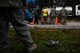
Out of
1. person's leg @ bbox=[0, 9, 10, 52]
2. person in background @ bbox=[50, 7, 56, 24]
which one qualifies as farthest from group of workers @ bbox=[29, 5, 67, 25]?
person's leg @ bbox=[0, 9, 10, 52]

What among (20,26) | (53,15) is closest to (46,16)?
(53,15)

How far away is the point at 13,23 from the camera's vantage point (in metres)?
4.66

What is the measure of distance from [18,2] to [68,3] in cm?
4391

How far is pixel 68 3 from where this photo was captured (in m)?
48.2

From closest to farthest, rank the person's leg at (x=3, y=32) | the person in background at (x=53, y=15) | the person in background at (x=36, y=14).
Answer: the person's leg at (x=3, y=32) → the person in background at (x=36, y=14) → the person in background at (x=53, y=15)

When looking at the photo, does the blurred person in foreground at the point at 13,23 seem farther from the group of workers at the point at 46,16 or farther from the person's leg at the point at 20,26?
the group of workers at the point at 46,16

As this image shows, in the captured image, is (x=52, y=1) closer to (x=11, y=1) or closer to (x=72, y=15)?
(x=72, y=15)

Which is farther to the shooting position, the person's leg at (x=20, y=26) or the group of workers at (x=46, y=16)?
the group of workers at (x=46, y=16)

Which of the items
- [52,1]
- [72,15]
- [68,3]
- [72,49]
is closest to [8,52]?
[72,49]

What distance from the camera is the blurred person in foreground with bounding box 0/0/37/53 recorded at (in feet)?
14.7

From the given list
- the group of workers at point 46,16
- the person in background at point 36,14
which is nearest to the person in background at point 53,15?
the group of workers at point 46,16

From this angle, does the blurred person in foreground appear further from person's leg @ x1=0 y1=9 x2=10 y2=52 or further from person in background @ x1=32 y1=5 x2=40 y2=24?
person in background @ x1=32 y1=5 x2=40 y2=24

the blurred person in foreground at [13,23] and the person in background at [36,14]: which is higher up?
the blurred person in foreground at [13,23]

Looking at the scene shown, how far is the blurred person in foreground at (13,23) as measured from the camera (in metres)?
4.49
